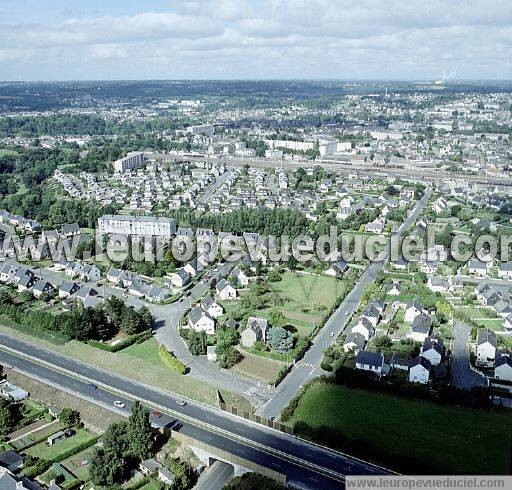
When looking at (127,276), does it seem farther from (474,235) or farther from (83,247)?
(474,235)

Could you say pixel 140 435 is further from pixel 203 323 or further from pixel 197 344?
pixel 203 323

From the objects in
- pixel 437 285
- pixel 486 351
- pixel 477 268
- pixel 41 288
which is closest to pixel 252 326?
pixel 486 351

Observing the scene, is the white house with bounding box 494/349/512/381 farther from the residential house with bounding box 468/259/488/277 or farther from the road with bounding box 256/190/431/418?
the residential house with bounding box 468/259/488/277

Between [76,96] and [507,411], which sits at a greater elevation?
[76,96]

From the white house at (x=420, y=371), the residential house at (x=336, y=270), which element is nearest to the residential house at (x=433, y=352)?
the white house at (x=420, y=371)

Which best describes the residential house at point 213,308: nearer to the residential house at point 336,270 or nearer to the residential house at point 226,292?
the residential house at point 226,292

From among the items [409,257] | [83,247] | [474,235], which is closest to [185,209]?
[83,247]
